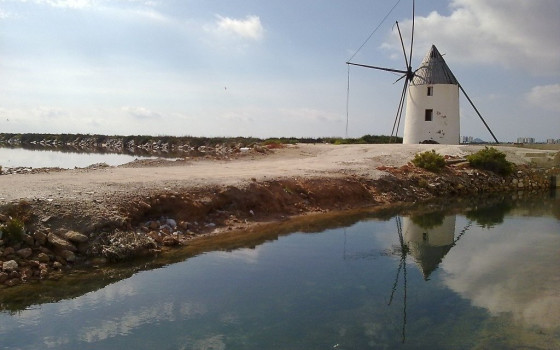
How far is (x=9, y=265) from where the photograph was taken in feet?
31.3

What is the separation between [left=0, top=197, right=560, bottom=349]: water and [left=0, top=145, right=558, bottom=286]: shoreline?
1207mm

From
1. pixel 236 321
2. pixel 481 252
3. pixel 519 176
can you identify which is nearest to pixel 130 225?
pixel 236 321

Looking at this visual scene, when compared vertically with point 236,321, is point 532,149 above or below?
above

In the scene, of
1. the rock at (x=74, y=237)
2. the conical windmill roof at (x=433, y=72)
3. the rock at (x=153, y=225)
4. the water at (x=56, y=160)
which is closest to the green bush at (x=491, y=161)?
the conical windmill roof at (x=433, y=72)

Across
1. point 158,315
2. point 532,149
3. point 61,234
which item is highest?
point 532,149

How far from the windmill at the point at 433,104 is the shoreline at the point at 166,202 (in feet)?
37.2

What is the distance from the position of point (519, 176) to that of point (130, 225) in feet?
82.9

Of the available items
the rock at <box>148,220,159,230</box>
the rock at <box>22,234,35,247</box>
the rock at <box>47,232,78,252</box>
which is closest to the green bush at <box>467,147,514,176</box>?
the rock at <box>148,220,159,230</box>

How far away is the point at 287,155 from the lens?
3122cm

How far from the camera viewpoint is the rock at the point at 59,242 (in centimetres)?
1047

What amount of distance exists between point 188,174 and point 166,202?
14.7ft

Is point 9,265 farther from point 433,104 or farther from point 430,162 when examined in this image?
point 433,104

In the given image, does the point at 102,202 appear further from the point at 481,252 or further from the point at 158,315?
the point at 481,252

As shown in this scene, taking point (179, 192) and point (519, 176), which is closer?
point (179, 192)
